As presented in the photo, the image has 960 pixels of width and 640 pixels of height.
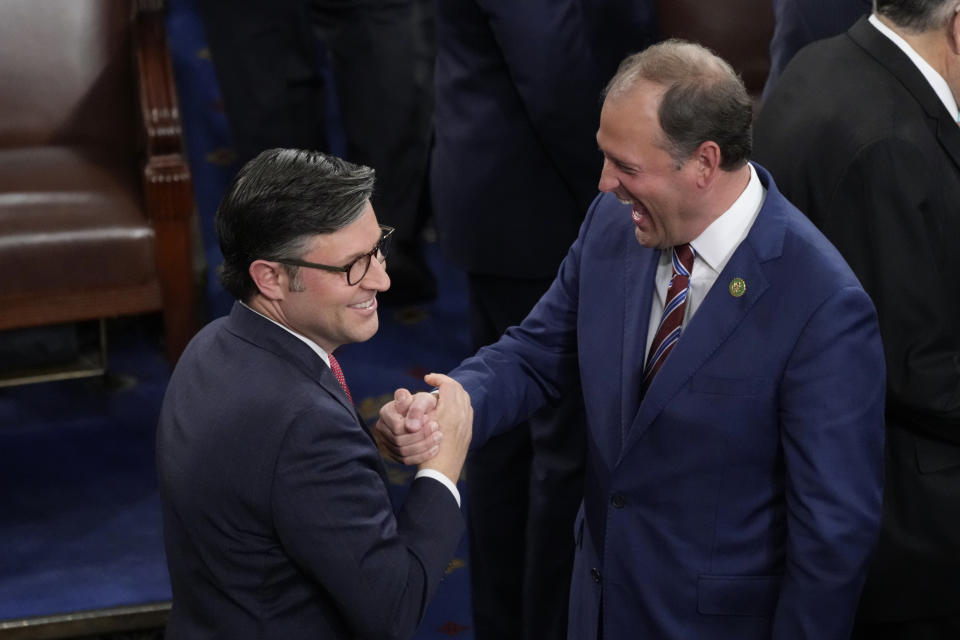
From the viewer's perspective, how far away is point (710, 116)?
6.81 feet

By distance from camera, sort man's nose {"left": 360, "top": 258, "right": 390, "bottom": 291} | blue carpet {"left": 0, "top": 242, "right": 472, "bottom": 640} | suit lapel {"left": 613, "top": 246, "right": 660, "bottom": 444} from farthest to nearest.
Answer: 1. blue carpet {"left": 0, "top": 242, "right": 472, "bottom": 640}
2. suit lapel {"left": 613, "top": 246, "right": 660, "bottom": 444}
3. man's nose {"left": 360, "top": 258, "right": 390, "bottom": 291}

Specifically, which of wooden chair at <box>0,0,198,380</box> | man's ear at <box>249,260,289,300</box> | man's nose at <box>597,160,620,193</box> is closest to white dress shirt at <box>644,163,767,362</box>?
man's nose at <box>597,160,620,193</box>

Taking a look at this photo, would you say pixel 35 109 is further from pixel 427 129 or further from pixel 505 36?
pixel 505 36

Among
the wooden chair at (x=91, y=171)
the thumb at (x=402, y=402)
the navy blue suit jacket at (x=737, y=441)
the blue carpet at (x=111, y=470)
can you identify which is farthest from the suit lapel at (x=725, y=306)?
the wooden chair at (x=91, y=171)

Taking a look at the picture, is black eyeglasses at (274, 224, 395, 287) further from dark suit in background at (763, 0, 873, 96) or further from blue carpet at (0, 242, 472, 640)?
blue carpet at (0, 242, 472, 640)

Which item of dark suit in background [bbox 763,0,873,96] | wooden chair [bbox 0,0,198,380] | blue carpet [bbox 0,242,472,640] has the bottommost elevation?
blue carpet [bbox 0,242,472,640]

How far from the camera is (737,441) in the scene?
6.97 feet

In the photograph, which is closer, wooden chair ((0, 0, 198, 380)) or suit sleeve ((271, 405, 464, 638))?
suit sleeve ((271, 405, 464, 638))

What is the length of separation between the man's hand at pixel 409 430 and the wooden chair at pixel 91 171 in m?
1.56

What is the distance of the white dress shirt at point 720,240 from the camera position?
216 centimetres

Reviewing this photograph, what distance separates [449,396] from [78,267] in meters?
1.61

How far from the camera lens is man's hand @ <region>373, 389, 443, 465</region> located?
7.23 ft

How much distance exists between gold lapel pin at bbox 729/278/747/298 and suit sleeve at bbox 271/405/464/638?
22.2 inches

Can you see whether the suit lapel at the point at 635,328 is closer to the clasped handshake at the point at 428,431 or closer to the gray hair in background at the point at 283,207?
the clasped handshake at the point at 428,431
